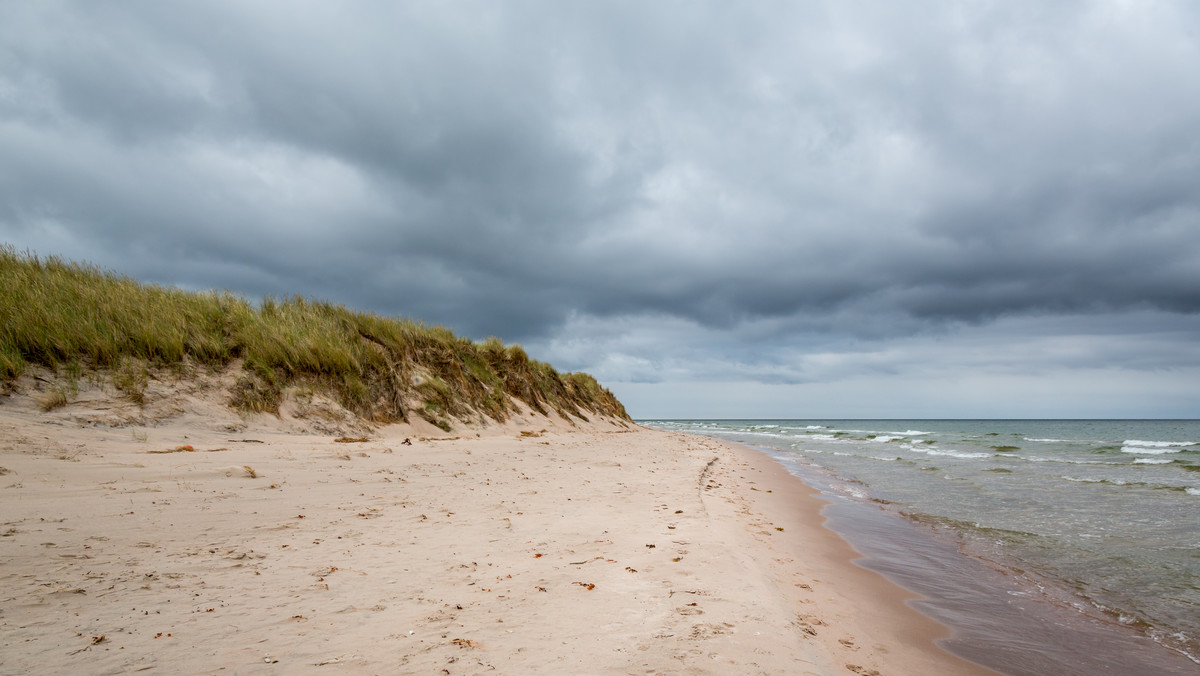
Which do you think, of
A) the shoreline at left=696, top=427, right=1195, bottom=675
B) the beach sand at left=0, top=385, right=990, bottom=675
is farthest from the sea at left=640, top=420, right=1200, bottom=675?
the beach sand at left=0, top=385, right=990, bottom=675

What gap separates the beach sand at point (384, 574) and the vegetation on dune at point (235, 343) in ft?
4.78

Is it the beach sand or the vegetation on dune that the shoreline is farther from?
the vegetation on dune

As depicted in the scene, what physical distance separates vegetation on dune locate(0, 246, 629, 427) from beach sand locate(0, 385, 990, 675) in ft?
4.78

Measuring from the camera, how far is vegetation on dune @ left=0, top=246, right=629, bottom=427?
→ 8734mm

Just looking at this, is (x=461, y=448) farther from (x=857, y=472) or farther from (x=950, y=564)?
(x=857, y=472)

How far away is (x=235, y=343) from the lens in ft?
36.0

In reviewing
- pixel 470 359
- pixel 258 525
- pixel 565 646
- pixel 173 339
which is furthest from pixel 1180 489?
pixel 173 339

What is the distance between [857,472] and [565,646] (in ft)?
53.1

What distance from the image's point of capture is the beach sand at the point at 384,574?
257cm

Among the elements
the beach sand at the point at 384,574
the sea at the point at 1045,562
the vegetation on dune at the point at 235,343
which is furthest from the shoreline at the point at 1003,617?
the vegetation on dune at the point at 235,343

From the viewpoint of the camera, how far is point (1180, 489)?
1222 cm

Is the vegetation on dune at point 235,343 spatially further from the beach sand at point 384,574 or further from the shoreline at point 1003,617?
the shoreline at point 1003,617

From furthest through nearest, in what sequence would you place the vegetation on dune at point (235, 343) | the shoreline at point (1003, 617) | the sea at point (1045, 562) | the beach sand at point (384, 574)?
the vegetation on dune at point (235, 343) → the sea at point (1045, 562) → the shoreline at point (1003, 617) → the beach sand at point (384, 574)

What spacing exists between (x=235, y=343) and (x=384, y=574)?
9.70 meters
